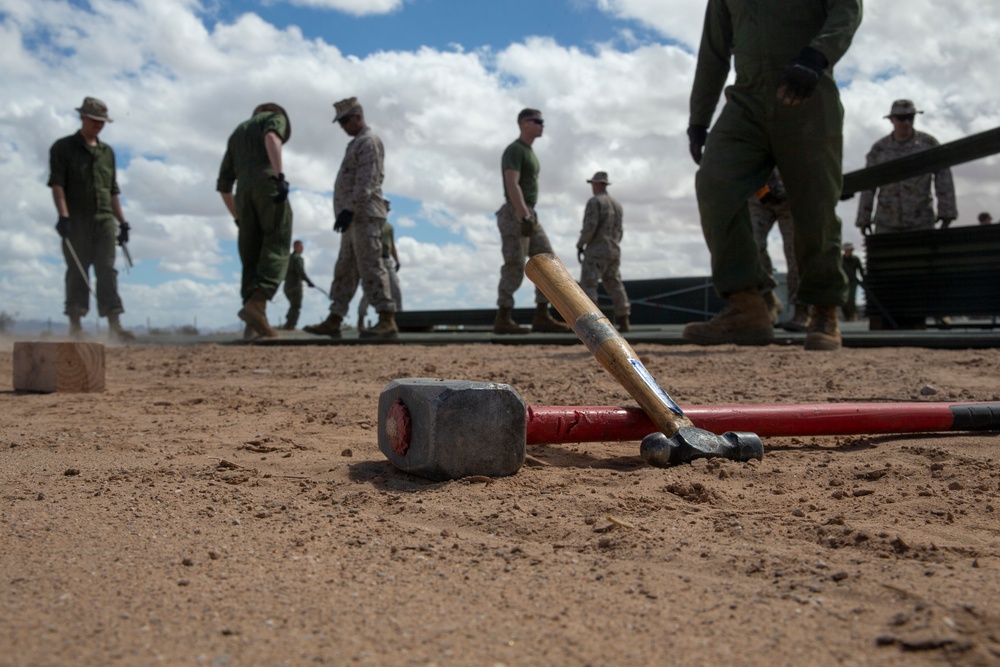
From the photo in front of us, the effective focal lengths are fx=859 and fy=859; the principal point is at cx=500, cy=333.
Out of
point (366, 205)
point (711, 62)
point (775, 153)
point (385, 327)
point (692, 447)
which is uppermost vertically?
point (711, 62)

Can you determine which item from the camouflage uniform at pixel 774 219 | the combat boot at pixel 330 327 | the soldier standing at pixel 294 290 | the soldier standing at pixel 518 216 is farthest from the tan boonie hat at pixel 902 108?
the soldier standing at pixel 294 290

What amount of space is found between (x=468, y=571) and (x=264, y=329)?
6.87 m

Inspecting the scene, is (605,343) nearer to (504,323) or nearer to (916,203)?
(504,323)

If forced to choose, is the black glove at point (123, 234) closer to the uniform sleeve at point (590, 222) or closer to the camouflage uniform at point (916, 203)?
the uniform sleeve at point (590, 222)

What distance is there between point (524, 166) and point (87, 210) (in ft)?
14.5

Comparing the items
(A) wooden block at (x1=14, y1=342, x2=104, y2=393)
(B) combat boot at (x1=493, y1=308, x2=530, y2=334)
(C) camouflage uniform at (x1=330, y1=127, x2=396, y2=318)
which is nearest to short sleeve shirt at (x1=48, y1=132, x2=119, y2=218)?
(C) camouflage uniform at (x1=330, y1=127, x2=396, y2=318)

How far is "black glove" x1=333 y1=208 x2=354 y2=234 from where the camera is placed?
7395 millimetres

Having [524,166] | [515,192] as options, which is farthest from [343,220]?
[524,166]

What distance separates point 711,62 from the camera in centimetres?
522

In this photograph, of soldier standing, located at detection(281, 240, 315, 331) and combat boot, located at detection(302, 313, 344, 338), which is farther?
soldier standing, located at detection(281, 240, 315, 331)

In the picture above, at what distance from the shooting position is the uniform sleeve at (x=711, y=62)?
5.08 m

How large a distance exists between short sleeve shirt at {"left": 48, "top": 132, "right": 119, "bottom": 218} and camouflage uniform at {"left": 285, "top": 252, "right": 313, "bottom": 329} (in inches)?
235

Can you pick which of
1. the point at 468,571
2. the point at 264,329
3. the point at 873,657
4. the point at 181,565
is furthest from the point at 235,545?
the point at 264,329

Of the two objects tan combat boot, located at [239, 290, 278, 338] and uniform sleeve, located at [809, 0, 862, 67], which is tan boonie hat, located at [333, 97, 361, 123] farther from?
uniform sleeve, located at [809, 0, 862, 67]
